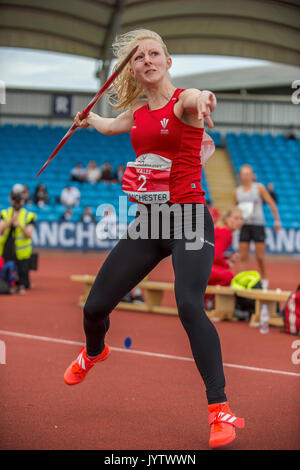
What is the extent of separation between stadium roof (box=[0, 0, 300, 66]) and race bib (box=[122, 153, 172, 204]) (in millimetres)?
14437

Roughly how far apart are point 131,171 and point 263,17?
14574 mm

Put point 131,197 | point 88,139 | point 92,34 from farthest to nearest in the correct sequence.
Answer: point 88,139
point 92,34
point 131,197

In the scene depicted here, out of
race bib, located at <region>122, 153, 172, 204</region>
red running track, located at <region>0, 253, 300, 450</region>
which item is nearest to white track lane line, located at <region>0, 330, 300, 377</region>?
red running track, located at <region>0, 253, 300, 450</region>

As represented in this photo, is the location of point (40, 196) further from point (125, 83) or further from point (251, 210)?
point (125, 83)

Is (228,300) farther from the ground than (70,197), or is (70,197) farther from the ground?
(70,197)

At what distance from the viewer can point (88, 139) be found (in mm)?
27016

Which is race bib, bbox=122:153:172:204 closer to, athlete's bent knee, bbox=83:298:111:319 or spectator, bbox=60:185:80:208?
athlete's bent knee, bbox=83:298:111:319

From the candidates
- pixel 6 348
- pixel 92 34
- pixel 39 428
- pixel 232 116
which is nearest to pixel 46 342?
pixel 6 348

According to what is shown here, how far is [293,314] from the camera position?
288 inches

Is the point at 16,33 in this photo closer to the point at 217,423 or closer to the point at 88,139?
the point at 88,139


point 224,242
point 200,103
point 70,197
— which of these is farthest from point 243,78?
point 200,103

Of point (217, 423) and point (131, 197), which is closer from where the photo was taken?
point (217, 423)

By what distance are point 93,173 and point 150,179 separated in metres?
19.2

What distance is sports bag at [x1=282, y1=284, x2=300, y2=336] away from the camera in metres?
7.26
